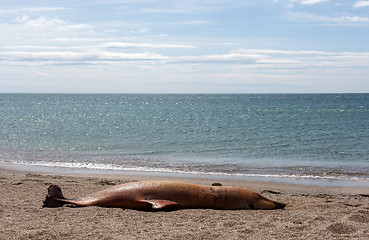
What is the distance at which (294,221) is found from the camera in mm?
7012

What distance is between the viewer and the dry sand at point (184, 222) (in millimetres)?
6070

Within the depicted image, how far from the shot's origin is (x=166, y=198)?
7.89 metres

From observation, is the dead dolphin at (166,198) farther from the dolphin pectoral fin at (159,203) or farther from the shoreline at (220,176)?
the shoreline at (220,176)

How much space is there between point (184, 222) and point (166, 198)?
44.2 inches

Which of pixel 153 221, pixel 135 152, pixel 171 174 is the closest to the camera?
pixel 153 221

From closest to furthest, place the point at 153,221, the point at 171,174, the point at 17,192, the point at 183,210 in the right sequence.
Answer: the point at 153,221 → the point at 183,210 → the point at 17,192 → the point at 171,174

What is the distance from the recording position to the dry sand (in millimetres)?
6070

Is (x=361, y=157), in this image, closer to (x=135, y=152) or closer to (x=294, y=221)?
(x=135, y=152)

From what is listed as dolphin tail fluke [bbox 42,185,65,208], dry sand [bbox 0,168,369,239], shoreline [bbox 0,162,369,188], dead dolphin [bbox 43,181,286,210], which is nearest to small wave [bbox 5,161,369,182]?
shoreline [bbox 0,162,369,188]

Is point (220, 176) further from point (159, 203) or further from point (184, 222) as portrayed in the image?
point (184, 222)

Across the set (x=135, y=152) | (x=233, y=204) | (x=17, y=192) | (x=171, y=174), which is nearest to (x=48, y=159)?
(x=135, y=152)

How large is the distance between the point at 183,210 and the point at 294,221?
1.92 meters

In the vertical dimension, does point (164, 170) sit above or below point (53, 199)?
below

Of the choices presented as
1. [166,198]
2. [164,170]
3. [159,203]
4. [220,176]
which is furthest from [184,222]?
[164,170]
